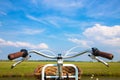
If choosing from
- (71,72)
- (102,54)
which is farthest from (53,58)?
(71,72)

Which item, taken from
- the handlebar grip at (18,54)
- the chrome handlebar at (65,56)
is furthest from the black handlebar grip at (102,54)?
the handlebar grip at (18,54)

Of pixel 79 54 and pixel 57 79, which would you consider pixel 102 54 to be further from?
pixel 57 79

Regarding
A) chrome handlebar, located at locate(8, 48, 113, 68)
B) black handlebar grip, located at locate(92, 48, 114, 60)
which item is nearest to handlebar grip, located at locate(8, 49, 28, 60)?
chrome handlebar, located at locate(8, 48, 113, 68)

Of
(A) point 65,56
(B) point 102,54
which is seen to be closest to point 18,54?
(A) point 65,56

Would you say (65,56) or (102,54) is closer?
(102,54)

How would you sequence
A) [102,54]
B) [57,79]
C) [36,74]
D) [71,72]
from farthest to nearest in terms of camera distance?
[71,72] < [36,74] < [57,79] < [102,54]

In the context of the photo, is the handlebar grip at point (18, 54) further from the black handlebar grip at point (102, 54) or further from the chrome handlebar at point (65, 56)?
the black handlebar grip at point (102, 54)

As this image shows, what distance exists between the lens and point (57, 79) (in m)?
4.67

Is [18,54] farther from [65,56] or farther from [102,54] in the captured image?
[102,54]

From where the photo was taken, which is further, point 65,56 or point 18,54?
point 65,56

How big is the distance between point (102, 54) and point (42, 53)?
2.90 ft

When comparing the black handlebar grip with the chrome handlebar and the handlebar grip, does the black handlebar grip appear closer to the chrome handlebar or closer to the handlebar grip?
the chrome handlebar

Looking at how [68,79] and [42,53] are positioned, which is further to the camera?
[68,79]

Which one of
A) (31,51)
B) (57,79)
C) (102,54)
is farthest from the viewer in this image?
(57,79)
